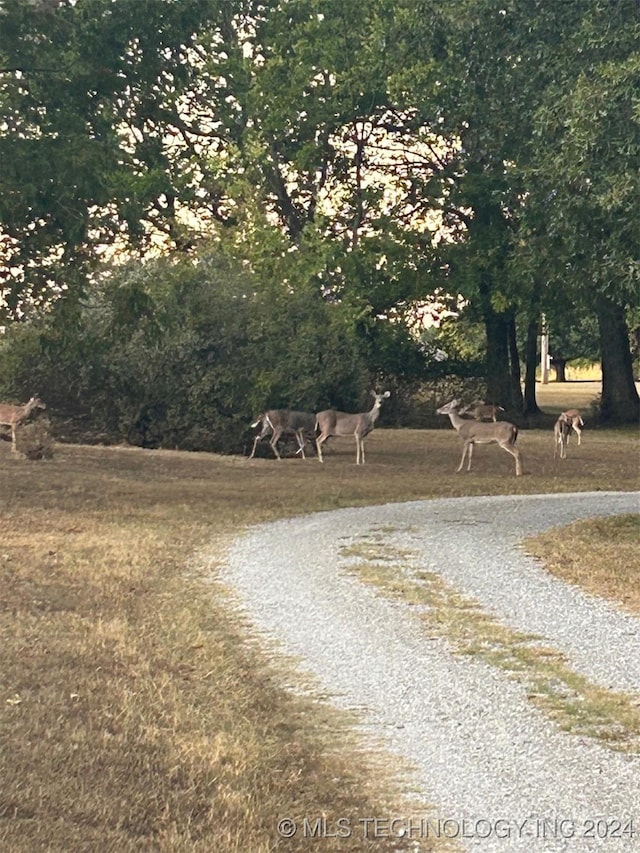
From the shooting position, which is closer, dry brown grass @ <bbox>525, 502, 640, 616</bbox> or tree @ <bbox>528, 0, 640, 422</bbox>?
dry brown grass @ <bbox>525, 502, 640, 616</bbox>

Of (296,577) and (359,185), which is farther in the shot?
(359,185)

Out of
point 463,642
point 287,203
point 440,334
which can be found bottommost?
point 463,642

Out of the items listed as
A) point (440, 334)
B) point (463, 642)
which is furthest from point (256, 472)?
point (440, 334)

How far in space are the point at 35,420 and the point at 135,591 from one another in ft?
56.3

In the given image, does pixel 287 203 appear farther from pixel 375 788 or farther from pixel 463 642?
pixel 375 788

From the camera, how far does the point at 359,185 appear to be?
4259 cm

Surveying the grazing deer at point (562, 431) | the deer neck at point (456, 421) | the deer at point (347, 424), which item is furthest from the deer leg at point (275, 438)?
the grazing deer at point (562, 431)

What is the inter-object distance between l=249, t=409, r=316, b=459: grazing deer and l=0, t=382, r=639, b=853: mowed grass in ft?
36.0

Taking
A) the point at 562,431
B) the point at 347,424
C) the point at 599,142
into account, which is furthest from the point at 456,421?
the point at 599,142

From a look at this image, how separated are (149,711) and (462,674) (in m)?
2.29

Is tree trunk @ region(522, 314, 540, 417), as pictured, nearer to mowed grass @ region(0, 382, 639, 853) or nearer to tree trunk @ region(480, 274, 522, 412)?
tree trunk @ region(480, 274, 522, 412)

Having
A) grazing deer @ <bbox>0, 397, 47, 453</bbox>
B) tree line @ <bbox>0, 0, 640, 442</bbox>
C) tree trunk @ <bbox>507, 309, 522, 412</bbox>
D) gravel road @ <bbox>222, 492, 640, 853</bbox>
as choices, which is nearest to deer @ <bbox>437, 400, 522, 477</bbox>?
tree line @ <bbox>0, 0, 640, 442</bbox>

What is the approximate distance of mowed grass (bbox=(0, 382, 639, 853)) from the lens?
5898 millimetres

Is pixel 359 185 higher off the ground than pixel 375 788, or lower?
higher
